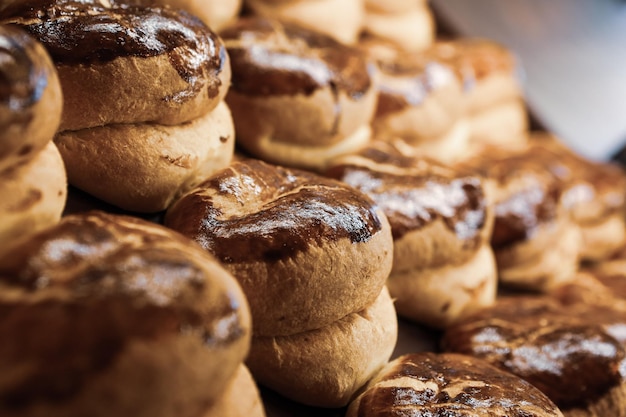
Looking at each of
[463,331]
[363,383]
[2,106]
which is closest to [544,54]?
[463,331]

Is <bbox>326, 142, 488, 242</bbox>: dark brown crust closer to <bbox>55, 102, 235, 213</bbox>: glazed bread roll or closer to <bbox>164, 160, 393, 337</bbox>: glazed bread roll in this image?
<bbox>164, 160, 393, 337</bbox>: glazed bread roll

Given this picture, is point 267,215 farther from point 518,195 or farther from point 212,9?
point 518,195

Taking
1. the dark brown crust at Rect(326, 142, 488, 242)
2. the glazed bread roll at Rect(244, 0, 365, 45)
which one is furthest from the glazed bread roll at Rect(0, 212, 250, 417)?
the glazed bread roll at Rect(244, 0, 365, 45)

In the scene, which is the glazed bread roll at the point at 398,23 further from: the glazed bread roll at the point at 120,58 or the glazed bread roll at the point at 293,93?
the glazed bread roll at the point at 120,58

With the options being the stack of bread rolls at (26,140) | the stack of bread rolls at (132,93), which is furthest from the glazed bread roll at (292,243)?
the stack of bread rolls at (26,140)

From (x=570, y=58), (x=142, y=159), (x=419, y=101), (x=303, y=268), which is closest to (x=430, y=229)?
(x=303, y=268)

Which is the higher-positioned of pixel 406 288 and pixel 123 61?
pixel 123 61

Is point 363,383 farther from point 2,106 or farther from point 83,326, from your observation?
point 2,106
